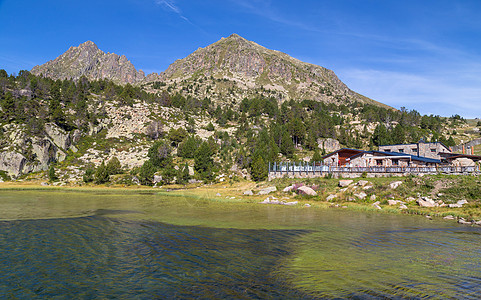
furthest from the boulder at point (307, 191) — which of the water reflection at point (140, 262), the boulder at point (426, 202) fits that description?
the water reflection at point (140, 262)

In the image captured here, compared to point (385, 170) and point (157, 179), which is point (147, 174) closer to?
point (157, 179)

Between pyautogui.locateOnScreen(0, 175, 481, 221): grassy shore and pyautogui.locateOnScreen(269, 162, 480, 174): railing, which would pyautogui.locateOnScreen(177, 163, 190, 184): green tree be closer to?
pyautogui.locateOnScreen(269, 162, 480, 174): railing

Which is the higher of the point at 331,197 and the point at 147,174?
the point at 147,174

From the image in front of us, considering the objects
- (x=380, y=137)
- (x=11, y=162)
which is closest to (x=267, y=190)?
(x=11, y=162)

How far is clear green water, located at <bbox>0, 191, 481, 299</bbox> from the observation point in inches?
407

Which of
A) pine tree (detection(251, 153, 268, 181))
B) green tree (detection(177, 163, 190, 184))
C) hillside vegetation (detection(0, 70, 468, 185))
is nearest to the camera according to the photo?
pine tree (detection(251, 153, 268, 181))

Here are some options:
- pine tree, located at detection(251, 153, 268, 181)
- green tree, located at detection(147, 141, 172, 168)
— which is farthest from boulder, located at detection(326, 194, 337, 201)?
green tree, located at detection(147, 141, 172, 168)

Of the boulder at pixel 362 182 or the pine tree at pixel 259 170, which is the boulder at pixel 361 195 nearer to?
the boulder at pixel 362 182

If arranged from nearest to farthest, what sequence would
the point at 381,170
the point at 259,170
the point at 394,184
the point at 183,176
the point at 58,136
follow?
the point at 394,184 → the point at 381,170 → the point at 259,170 → the point at 183,176 → the point at 58,136

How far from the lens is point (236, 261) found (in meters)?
13.9

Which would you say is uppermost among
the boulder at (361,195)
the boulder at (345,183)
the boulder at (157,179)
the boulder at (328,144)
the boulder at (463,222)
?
the boulder at (328,144)

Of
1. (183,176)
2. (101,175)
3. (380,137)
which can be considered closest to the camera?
(101,175)

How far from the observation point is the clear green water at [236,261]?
10.3 metres

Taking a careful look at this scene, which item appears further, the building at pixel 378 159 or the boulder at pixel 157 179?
the boulder at pixel 157 179
